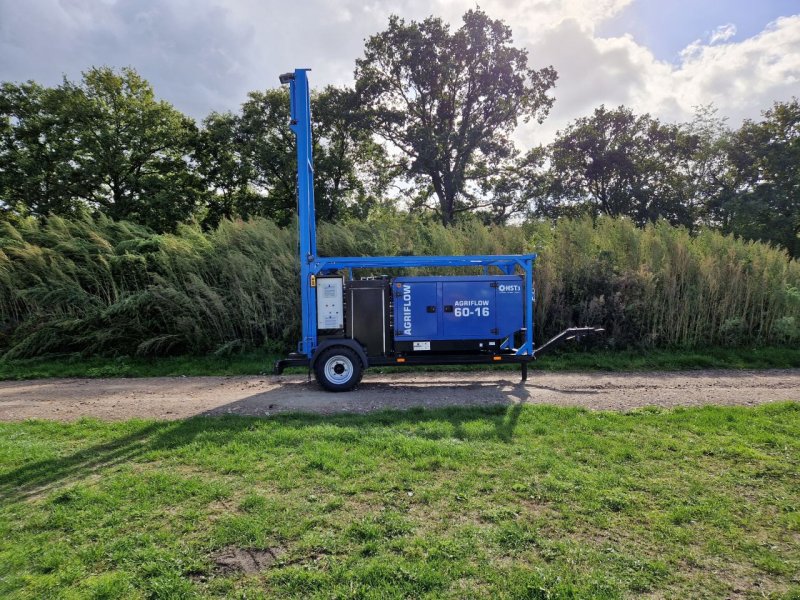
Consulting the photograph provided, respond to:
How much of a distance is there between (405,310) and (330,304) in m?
1.43

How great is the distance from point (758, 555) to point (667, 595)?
93cm

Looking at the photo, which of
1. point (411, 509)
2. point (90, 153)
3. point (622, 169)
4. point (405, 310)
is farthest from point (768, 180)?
point (90, 153)

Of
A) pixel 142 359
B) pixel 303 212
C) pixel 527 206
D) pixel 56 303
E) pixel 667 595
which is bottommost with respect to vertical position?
pixel 667 595

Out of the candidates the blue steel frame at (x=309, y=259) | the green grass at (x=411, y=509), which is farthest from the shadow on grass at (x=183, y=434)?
the blue steel frame at (x=309, y=259)

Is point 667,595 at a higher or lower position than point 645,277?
lower

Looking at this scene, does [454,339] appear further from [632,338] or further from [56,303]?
[56,303]

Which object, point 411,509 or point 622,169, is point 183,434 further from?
point 622,169

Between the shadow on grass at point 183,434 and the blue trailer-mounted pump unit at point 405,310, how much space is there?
6.33ft

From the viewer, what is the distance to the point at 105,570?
2.93m

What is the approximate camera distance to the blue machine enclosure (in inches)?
340

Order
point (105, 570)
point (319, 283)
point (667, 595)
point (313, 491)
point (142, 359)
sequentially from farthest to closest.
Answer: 1. point (142, 359)
2. point (319, 283)
3. point (313, 491)
4. point (105, 570)
5. point (667, 595)

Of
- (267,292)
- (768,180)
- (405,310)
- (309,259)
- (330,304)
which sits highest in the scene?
(768,180)

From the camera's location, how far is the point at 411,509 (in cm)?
369

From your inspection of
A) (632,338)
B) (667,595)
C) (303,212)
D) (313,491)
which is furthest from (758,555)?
(632,338)
